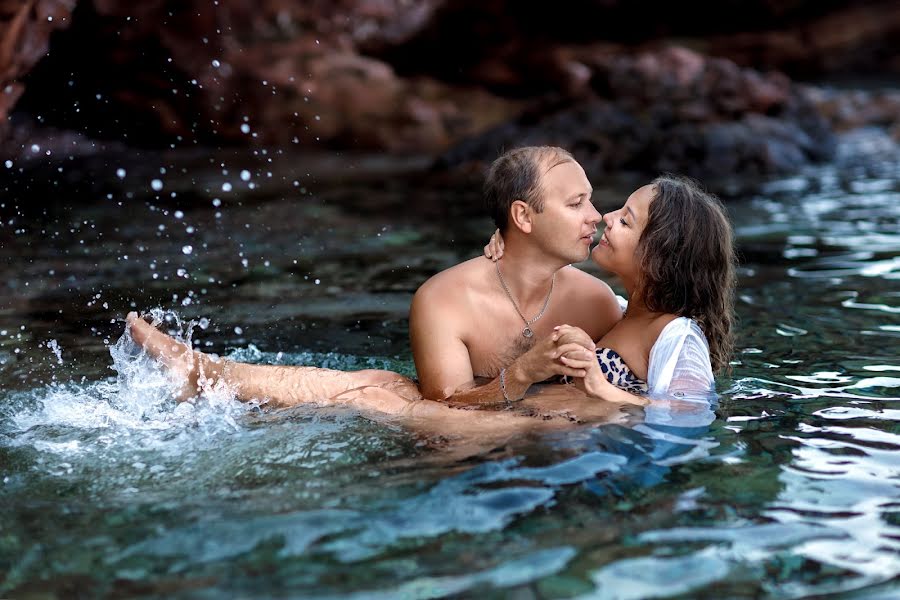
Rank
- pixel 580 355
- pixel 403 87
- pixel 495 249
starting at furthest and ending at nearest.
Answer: pixel 403 87 → pixel 495 249 → pixel 580 355

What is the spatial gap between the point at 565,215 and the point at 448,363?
98 cm

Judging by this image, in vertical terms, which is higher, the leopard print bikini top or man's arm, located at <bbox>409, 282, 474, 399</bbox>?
man's arm, located at <bbox>409, 282, 474, 399</bbox>

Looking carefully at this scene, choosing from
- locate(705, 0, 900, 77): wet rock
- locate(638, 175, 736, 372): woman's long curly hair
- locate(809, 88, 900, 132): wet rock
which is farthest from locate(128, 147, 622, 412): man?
locate(705, 0, 900, 77): wet rock

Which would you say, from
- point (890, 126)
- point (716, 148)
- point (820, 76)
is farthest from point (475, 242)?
point (820, 76)

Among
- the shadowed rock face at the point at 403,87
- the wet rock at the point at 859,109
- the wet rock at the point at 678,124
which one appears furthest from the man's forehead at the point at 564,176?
the wet rock at the point at 859,109

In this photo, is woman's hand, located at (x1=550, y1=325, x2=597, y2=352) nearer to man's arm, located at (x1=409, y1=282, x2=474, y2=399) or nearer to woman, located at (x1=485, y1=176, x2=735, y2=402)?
woman, located at (x1=485, y1=176, x2=735, y2=402)

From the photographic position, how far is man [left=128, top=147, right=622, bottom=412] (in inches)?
219

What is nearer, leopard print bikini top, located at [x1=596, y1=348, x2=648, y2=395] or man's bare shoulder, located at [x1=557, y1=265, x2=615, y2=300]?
leopard print bikini top, located at [x1=596, y1=348, x2=648, y2=395]

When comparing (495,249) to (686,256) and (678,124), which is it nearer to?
(686,256)

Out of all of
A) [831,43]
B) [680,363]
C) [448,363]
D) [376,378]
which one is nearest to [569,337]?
[680,363]

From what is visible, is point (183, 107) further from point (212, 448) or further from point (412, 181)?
point (212, 448)

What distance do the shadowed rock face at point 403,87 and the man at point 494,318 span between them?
7.04m

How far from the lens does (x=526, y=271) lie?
593 cm

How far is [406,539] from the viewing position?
4.02 metres
